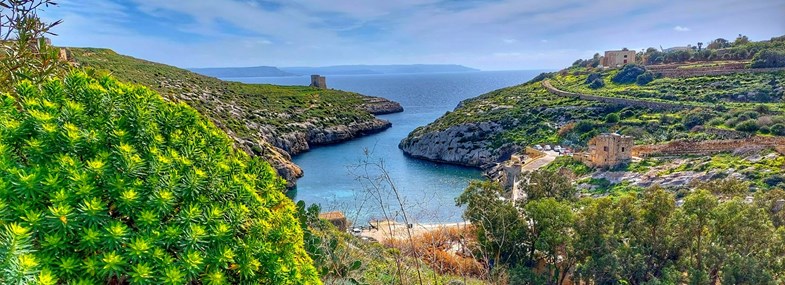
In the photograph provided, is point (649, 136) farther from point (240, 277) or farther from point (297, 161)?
point (240, 277)

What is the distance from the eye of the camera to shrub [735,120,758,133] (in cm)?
2967

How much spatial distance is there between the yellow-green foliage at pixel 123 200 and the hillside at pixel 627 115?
26887mm

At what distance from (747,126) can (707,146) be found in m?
5.55

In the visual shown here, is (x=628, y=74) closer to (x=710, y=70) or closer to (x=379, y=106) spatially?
(x=710, y=70)

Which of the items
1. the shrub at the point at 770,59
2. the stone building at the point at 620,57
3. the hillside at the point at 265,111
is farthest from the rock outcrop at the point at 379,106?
the shrub at the point at 770,59

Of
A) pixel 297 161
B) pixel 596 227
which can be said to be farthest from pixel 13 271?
pixel 297 161

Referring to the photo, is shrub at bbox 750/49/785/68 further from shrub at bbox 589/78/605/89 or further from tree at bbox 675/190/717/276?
tree at bbox 675/190/717/276

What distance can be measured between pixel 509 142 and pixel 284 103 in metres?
33.2

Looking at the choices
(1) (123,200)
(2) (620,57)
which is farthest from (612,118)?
(1) (123,200)

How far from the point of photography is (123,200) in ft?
6.83

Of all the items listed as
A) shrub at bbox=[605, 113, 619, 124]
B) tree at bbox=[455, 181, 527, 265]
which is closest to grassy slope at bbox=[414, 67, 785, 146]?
shrub at bbox=[605, 113, 619, 124]

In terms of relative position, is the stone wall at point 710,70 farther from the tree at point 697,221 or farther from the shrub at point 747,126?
the tree at point 697,221

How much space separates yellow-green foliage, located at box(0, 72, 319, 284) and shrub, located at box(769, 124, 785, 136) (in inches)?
1402

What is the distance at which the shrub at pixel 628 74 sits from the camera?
180 feet
